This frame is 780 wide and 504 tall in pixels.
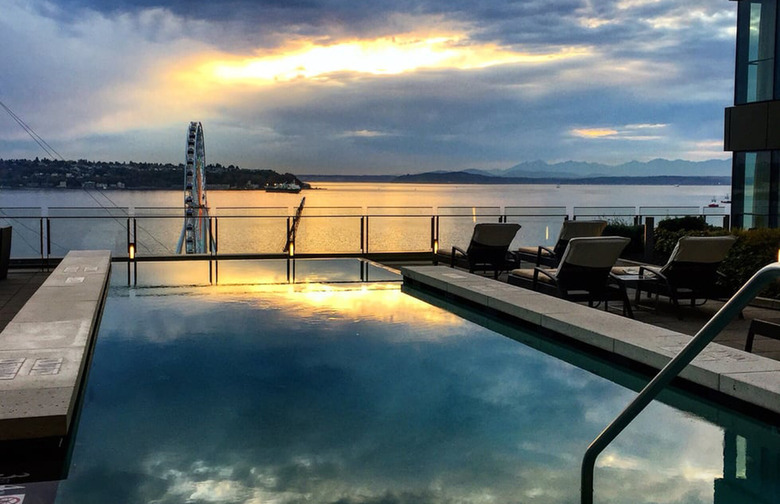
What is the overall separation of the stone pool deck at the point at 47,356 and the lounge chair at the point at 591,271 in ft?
16.0

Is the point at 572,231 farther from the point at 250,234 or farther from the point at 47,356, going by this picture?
the point at 47,356

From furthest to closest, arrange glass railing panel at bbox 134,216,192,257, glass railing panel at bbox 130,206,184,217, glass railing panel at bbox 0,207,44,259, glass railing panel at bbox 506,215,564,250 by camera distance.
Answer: glass railing panel at bbox 130,206,184,217, glass railing panel at bbox 506,215,564,250, glass railing panel at bbox 134,216,192,257, glass railing panel at bbox 0,207,44,259

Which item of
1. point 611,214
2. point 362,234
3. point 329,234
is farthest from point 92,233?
point 611,214

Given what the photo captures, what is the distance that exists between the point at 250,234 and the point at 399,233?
3138 mm

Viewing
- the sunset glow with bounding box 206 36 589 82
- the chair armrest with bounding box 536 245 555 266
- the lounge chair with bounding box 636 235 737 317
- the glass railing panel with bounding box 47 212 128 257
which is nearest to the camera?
the lounge chair with bounding box 636 235 737 317

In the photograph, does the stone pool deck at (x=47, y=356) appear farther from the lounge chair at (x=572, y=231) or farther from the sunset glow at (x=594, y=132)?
the sunset glow at (x=594, y=132)

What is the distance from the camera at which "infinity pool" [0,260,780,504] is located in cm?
397

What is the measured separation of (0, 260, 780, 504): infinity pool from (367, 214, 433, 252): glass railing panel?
793cm

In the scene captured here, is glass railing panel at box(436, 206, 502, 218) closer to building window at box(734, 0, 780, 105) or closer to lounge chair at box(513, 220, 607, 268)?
lounge chair at box(513, 220, 607, 268)

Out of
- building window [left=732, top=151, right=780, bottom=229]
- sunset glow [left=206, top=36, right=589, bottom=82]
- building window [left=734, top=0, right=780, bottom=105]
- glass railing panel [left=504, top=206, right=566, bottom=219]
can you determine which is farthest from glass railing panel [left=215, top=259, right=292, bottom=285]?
sunset glow [left=206, top=36, right=589, bottom=82]

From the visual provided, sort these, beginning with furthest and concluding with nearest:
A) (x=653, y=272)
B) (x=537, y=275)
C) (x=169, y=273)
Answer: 1. (x=169, y=273)
2. (x=537, y=275)
3. (x=653, y=272)

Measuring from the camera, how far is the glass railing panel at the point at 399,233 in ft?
52.4

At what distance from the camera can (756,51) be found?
16.3 metres

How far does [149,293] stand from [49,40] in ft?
57.0
